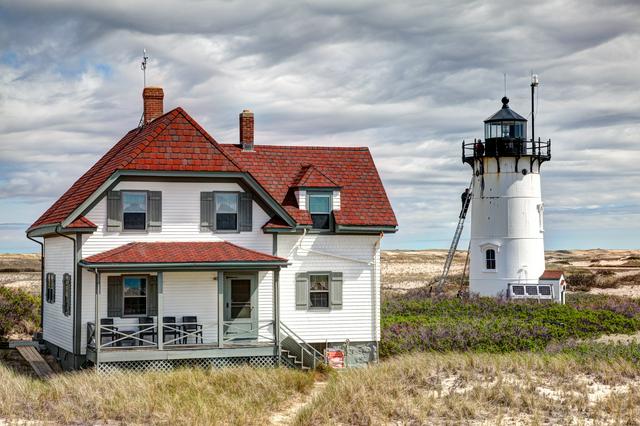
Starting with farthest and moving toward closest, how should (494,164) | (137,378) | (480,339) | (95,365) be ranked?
(494,164)
(480,339)
(95,365)
(137,378)

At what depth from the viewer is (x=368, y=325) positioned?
26.4m

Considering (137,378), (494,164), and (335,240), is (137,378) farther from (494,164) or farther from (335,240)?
(494,164)

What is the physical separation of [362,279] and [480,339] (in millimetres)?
4834

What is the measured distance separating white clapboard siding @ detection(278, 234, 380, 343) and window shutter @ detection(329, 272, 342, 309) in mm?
155

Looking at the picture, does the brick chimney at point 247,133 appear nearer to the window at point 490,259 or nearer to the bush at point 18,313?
the bush at point 18,313

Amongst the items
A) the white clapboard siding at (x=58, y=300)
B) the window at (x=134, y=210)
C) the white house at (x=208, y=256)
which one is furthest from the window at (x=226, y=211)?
the white clapboard siding at (x=58, y=300)

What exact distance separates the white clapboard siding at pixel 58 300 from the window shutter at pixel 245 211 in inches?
189

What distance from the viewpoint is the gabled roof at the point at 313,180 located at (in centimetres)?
2641

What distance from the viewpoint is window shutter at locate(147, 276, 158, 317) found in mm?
23844

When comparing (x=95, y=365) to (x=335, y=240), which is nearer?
(x=95, y=365)

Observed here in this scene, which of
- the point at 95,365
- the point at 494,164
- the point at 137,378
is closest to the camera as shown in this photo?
the point at 137,378

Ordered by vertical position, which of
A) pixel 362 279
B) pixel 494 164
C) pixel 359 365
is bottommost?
pixel 359 365

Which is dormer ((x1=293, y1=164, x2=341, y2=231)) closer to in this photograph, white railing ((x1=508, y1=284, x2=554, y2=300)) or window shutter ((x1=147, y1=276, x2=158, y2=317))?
window shutter ((x1=147, y1=276, x2=158, y2=317))

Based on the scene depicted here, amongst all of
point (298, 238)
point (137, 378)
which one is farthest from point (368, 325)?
point (137, 378)
